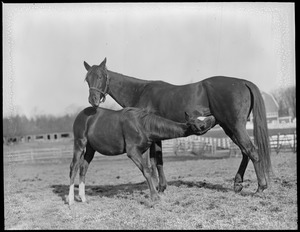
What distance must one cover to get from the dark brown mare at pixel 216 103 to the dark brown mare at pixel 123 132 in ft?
1.53

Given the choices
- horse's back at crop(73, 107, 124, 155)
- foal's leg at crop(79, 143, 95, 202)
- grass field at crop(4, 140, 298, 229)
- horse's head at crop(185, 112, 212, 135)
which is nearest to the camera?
grass field at crop(4, 140, 298, 229)

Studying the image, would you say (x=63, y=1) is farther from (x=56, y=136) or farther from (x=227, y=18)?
(x=56, y=136)

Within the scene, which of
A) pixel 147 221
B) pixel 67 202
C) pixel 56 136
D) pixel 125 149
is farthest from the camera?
pixel 56 136

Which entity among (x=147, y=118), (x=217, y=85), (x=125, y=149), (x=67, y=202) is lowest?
(x=67, y=202)

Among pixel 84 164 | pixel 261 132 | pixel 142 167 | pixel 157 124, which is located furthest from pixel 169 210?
pixel 261 132

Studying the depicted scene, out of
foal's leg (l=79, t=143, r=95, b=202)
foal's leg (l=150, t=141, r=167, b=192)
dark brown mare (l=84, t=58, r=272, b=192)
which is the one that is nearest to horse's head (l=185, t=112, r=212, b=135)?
dark brown mare (l=84, t=58, r=272, b=192)

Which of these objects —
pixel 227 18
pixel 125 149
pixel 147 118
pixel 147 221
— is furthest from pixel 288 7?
pixel 147 221

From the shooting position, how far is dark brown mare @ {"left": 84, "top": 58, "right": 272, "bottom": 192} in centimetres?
634

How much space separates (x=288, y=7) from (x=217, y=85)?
2257 millimetres

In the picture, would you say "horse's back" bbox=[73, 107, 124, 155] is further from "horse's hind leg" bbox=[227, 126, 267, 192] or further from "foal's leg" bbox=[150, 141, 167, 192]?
"horse's hind leg" bbox=[227, 126, 267, 192]

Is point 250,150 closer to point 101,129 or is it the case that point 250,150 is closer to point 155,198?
point 155,198

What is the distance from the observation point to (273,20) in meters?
6.80

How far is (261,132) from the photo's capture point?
640 centimetres

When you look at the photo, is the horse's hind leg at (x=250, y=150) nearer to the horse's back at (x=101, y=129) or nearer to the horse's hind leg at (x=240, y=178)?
the horse's hind leg at (x=240, y=178)
